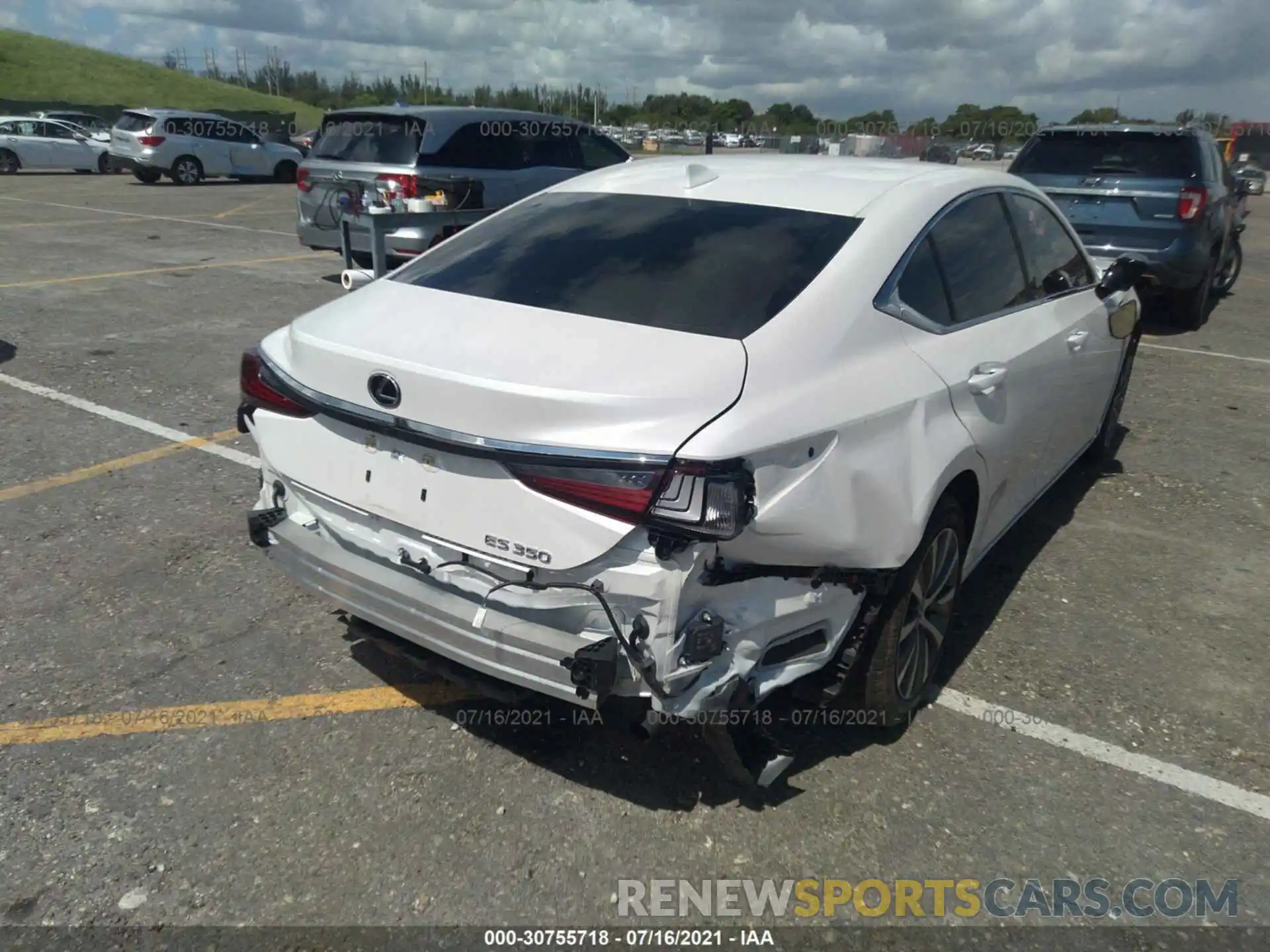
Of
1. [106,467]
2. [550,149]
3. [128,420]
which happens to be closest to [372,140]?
[550,149]

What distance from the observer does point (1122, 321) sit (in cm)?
465

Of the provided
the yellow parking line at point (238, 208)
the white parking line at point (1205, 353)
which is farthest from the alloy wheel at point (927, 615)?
the yellow parking line at point (238, 208)

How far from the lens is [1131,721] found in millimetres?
3281

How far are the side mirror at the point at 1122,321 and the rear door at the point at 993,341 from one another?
25.4 inches

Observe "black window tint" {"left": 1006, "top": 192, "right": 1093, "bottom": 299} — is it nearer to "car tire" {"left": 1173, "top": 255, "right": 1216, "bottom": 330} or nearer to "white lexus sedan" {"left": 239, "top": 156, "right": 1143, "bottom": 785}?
"white lexus sedan" {"left": 239, "top": 156, "right": 1143, "bottom": 785}

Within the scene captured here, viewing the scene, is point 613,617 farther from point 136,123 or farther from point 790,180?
point 136,123

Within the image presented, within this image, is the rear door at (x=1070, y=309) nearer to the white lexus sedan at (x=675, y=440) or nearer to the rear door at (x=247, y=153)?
the white lexus sedan at (x=675, y=440)

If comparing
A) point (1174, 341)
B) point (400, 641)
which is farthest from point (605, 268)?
point (1174, 341)

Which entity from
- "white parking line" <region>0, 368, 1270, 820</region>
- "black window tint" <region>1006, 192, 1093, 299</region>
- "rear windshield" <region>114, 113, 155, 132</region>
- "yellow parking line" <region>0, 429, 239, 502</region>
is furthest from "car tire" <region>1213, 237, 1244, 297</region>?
"rear windshield" <region>114, 113, 155, 132</region>

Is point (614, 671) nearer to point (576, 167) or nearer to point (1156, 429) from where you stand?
point (1156, 429)

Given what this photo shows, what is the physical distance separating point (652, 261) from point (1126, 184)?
754 centimetres

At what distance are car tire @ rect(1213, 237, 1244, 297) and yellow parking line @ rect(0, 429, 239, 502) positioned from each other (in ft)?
34.3

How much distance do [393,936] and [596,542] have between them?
3.56 feet

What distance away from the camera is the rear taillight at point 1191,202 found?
8695 millimetres
